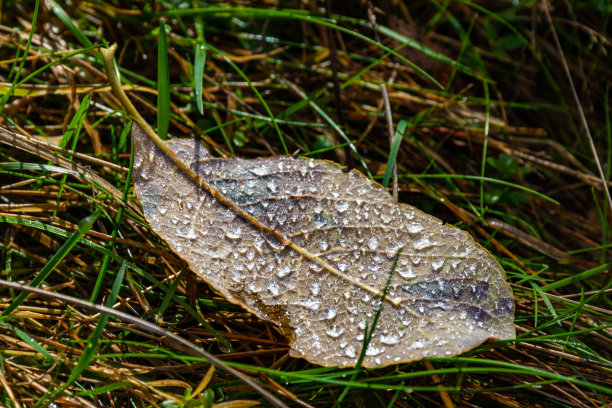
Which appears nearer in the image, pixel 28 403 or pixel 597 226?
pixel 28 403

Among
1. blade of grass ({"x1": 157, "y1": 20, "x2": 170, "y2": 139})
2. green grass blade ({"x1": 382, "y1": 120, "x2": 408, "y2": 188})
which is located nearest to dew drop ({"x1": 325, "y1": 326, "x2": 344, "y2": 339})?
green grass blade ({"x1": 382, "y1": 120, "x2": 408, "y2": 188})

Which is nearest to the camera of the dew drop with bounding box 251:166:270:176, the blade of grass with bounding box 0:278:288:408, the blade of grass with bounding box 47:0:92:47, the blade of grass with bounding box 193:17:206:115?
the blade of grass with bounding box 0:278:288:408

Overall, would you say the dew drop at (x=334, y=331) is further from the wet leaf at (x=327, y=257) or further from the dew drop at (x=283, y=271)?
the dew drop at (x=283, y=271)

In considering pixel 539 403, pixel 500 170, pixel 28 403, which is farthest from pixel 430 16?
pixel 28 403

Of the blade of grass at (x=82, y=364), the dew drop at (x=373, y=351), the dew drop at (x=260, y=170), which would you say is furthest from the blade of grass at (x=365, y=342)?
the blade of grass at (x=82, y=364)

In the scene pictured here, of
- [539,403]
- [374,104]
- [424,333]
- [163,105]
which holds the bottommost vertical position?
[539,403]

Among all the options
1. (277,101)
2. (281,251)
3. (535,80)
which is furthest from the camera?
(535,80)

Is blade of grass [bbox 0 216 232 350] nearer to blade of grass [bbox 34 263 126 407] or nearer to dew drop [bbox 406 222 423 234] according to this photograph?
blade of grass [bbox 34 263 126 407]

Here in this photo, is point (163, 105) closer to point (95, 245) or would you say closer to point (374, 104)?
point (95, 245)
